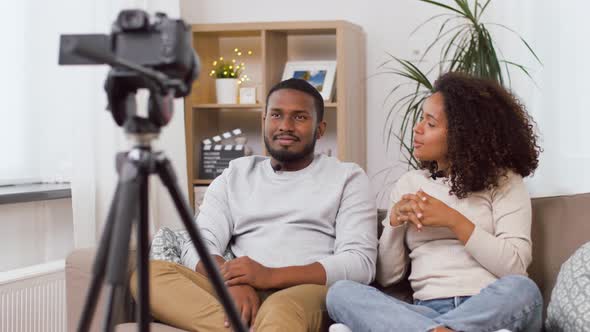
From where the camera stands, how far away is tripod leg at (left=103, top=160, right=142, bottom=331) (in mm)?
1003

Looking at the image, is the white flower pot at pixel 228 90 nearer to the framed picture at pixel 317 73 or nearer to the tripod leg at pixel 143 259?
the framed picture at pixel 317 73

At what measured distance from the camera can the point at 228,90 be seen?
3.87 m

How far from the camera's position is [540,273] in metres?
2.29

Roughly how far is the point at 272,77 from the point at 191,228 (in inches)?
109

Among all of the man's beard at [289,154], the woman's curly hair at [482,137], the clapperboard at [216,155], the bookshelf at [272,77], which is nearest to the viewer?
the woman's curly hair at [482,137]

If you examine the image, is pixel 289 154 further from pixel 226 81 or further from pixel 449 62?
pixel 449 62

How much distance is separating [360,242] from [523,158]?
1.61ft

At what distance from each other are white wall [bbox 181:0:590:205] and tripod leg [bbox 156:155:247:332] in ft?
8.09

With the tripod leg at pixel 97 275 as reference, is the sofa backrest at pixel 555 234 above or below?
below

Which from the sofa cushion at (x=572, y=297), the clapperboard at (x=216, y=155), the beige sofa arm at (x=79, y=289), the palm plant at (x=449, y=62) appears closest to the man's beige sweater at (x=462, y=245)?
the sofa cushion at (x=572, y=297)

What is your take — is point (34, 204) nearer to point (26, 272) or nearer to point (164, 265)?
point (26, 272)

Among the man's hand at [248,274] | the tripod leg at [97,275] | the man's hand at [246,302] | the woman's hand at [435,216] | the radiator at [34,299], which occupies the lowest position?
the radiator at [34,299]

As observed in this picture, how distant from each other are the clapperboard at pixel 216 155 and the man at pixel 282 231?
3.92 feet

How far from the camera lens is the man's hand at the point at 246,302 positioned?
210cm
